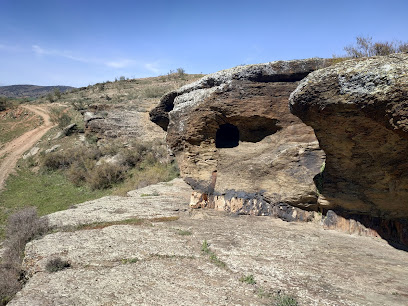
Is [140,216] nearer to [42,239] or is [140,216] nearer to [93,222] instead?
[93,222]

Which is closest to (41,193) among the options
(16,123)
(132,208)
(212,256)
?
(132,208)

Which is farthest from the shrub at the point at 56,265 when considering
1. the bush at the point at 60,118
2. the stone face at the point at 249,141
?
the bush at the point at 60,118

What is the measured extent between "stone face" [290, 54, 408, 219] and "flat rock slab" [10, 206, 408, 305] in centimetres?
96

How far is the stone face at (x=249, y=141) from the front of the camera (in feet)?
25.0

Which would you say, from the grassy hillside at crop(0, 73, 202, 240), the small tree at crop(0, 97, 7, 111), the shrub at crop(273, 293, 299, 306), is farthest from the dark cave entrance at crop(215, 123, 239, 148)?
the small tree at crop(0, 97, 7, 111)

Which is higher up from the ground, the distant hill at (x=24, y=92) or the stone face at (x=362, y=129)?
the distant hill at (x=24, y=92)

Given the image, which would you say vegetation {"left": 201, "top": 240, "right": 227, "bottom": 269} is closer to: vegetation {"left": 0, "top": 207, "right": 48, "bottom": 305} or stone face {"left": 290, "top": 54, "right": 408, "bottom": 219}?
stone face {"left": 290, "top": 54, "right": 408, "bottom": 219}

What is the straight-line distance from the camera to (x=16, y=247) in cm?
614

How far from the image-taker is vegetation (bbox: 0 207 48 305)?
15.6 feet

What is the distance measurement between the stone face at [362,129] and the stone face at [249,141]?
34.1 inches

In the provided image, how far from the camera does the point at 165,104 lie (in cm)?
1443

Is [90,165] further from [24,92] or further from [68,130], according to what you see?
[24,92]

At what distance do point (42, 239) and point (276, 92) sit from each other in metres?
7.28

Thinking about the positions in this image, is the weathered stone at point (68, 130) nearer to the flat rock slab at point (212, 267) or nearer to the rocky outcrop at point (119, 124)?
the rocky outcrop at point (119, 124)
